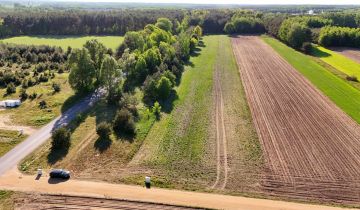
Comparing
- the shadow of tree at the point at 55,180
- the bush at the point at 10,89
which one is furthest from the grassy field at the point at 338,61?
the bush at the point at 10,89

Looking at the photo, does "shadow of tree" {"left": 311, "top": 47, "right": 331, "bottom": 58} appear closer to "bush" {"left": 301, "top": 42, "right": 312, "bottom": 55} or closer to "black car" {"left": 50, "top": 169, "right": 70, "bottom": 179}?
"bush" {"left": 301, "top": 42, "right": 312, "bottom": 55}

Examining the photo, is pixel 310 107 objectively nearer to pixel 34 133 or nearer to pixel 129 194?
pixel 129 194

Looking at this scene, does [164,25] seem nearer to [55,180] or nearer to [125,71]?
[125,71]

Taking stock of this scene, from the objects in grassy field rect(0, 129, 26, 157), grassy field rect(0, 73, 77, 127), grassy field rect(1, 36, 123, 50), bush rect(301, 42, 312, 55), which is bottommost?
grassy field rect(0, 129, 26, 157)

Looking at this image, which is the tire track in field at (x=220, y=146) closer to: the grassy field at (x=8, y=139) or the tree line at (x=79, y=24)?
the grassy field at (x=8, y=139)

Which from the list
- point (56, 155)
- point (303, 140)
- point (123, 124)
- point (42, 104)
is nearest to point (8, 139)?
point (56, 155)

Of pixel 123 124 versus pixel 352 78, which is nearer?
pixel 123 124

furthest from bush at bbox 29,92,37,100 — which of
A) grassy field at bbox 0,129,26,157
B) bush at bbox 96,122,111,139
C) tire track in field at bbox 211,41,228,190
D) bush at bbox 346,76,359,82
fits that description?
bush at bbox 346,76,359,82
